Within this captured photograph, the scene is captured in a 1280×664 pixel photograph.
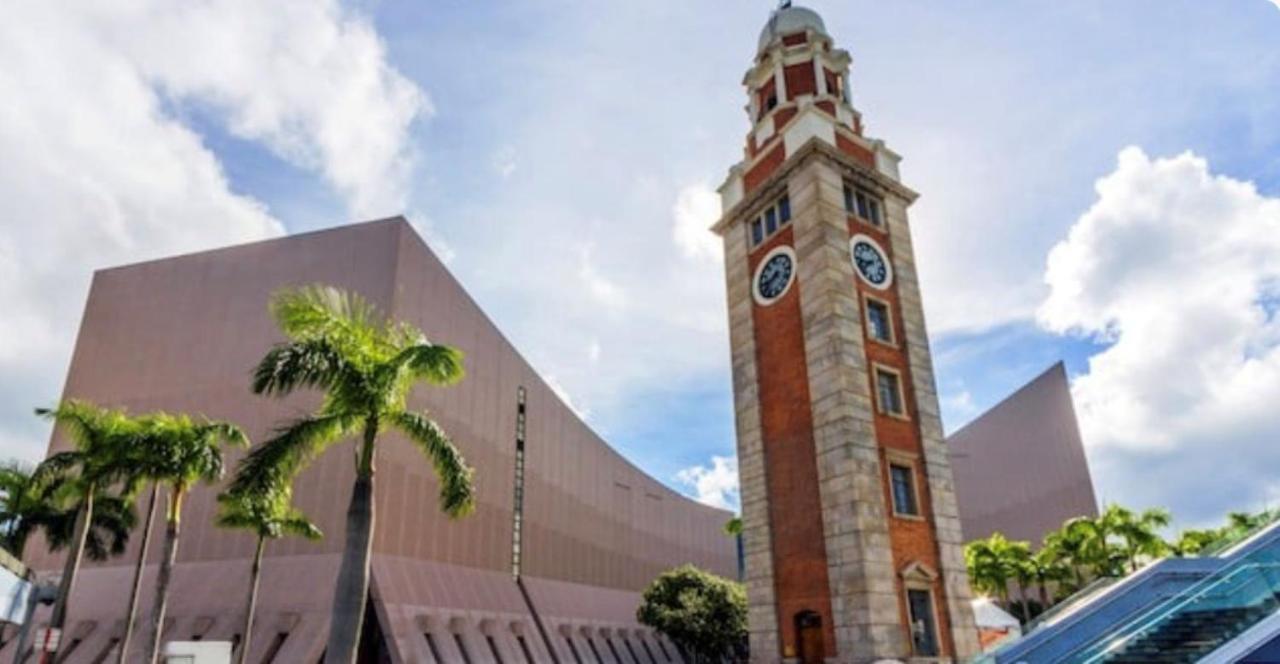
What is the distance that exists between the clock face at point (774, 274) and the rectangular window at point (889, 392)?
4.18 meters

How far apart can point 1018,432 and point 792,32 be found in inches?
1791

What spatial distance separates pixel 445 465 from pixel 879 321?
15789 millimetres

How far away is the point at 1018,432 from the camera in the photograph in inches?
2437

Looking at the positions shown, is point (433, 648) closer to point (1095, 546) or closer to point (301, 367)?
point (301, 367)

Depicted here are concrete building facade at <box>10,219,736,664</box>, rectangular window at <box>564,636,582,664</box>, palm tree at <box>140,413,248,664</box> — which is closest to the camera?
palm tree at <box>140,413,248,664</box>

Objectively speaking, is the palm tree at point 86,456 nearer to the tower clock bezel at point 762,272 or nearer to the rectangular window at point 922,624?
the tower clock bezel at point 762,272

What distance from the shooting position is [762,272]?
26.3 m

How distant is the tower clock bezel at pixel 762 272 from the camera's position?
81.1 ft

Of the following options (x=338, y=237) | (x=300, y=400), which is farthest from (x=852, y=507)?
(x=338, y=237)

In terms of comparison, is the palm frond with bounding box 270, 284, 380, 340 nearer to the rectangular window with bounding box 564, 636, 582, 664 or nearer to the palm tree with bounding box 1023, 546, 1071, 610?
the rectangular window with bounding box 564, 636, 582, 664

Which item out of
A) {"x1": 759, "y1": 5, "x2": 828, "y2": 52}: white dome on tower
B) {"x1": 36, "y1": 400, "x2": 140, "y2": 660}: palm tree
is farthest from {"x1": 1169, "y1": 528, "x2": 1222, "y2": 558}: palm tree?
{"x1": 36, "y1": 400, "x2": 140, "y2": 660}: palm tree

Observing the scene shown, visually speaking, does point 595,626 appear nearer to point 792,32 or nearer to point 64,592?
point 64,592

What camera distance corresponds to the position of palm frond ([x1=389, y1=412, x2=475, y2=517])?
510 inches

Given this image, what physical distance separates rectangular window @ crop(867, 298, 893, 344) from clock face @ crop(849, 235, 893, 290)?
2.16ft
